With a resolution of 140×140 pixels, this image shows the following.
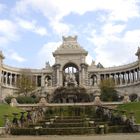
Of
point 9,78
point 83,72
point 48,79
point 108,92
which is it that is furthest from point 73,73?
point 108,92

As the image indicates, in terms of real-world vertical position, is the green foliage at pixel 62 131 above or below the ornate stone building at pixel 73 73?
below

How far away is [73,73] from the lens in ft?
418

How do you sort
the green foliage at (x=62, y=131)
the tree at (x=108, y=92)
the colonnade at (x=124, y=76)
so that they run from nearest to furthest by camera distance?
the green foliage at (x=62, y=131), the tree at (x=108, y=92), the colonnade at (x=124, y=76)

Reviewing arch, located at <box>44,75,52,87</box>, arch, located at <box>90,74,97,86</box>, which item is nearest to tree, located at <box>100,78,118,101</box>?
arch, located at <box>90,74,97,86</box>

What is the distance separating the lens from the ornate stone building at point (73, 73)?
118 meters

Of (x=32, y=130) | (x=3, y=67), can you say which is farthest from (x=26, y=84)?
(x=32, y=130)

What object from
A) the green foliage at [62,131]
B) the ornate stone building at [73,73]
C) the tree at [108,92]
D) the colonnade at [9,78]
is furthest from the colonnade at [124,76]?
the green foliage at [62,131]

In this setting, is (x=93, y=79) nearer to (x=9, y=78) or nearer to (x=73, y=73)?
(x=73, y=73)

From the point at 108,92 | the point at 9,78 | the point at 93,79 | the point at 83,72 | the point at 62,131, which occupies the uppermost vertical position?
the point at 83,72

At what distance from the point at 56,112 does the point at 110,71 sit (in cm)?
6757

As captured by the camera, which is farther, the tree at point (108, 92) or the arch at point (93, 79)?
the arch at point (93, 79)

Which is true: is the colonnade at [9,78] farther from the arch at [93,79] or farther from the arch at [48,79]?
the arch at [93,79]

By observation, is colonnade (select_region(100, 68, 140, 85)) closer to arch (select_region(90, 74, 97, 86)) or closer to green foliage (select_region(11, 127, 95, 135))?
arch (select_region(90, 74, 97, 86))

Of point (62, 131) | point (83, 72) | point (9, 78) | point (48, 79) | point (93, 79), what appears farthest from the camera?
point (48, 79)
